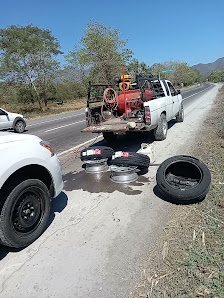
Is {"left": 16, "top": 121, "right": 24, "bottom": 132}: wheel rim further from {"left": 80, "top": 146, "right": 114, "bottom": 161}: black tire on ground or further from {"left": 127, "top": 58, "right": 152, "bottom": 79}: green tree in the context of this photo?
{"left": 127, "top": 58, "right": 152, "bottom": 79}: green tree

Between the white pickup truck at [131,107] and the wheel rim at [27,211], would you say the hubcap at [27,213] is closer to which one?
the wheel rim at [27,211]

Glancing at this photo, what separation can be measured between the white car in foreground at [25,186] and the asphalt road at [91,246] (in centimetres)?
26

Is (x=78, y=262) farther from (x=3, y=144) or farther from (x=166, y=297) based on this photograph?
(x=3, y=144)

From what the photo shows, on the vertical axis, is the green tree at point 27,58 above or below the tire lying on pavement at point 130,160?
above

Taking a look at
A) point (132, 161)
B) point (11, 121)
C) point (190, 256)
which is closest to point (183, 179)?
point (132, 161)

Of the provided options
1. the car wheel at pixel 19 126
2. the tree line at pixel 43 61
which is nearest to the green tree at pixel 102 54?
the tree line at pixel 43 61

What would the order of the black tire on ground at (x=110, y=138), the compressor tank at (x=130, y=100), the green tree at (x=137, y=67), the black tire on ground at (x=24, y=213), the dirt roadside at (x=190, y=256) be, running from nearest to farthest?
the dirt roadside at (x=190, y=256), the black tire on ground at (x=24, y=213), the compressor tank at (x=130, y=100), the black tire on ground at (x=110, y=138), the green tree at (x=137, y=67)

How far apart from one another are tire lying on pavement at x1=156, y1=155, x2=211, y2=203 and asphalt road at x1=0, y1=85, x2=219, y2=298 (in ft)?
0.83

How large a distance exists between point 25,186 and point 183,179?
2.62m

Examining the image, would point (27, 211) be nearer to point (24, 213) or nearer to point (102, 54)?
point (24, 213)

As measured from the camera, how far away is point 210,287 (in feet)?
6.98

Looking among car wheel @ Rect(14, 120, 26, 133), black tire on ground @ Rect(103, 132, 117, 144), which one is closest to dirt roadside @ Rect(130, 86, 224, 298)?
black tire on ground @ Rect(103, 132, 117, 144)

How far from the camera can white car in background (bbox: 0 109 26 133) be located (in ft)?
40.4

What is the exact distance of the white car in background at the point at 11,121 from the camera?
12.3 metres
